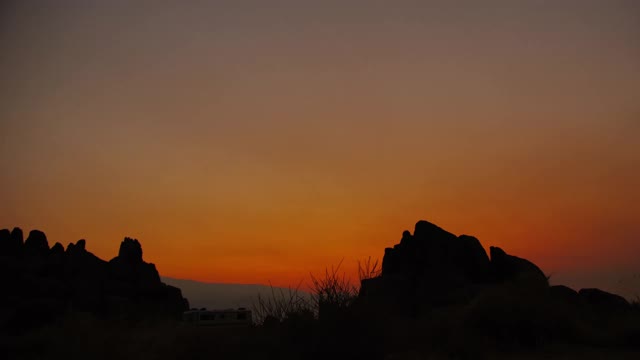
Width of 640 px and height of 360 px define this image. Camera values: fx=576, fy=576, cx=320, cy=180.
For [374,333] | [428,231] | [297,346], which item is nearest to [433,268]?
[428,231]

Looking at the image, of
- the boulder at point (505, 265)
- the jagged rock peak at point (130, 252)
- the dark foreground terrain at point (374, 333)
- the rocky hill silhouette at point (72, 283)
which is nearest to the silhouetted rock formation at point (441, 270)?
the boulder at point (505, 265)

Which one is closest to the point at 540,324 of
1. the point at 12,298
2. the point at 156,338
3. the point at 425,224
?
the point at 156,338

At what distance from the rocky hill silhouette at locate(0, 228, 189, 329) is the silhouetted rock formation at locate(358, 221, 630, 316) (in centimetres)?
1462

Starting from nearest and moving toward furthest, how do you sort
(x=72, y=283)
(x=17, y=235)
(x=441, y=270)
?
(x=441, y=270), (x=72, y=283), (x=17, y=235)

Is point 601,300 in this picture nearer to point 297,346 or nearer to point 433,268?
point 433,268

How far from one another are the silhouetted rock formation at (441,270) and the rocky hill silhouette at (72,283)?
1462cm

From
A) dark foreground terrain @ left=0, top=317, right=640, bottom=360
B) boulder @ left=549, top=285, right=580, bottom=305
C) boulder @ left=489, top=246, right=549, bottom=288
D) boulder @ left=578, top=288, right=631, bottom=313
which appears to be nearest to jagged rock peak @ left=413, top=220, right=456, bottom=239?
boulder @ left=489, top=246, right=549, bottom=288

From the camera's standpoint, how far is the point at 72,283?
4531cm

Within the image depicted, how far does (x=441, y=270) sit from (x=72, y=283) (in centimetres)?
2909

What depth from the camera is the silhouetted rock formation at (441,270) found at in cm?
3153

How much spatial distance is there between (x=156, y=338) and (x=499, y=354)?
888 cm

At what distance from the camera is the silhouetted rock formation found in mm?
31531

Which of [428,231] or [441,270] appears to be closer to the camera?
[441,270]

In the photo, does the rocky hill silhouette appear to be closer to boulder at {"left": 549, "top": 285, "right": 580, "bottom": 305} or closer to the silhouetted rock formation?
the silhouetted rock formation
